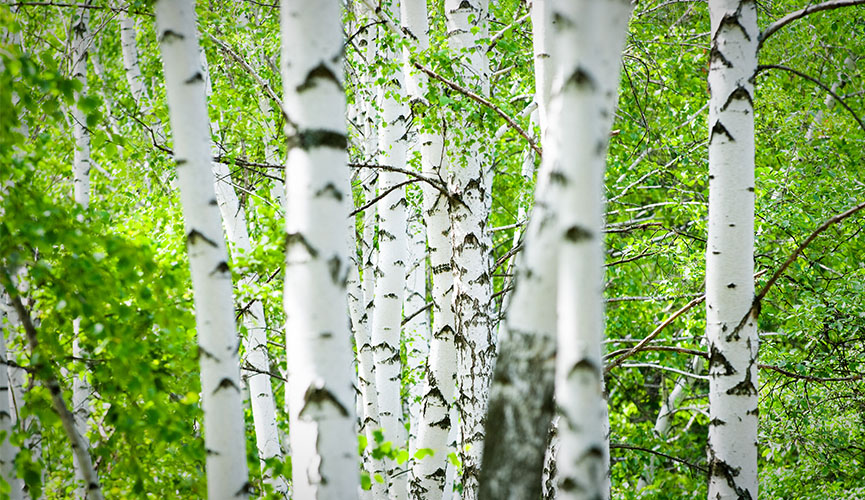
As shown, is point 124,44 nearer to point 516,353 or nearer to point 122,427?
point 122,427

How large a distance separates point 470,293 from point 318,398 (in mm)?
2332

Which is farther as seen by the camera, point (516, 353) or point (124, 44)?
point (124, 44)

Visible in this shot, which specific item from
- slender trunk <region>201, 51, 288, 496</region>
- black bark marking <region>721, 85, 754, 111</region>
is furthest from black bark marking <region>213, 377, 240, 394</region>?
slender trunk <region>201, 51, 288, 496</region>

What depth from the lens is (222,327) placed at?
2.13 meters

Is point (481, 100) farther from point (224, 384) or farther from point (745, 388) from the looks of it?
point (224, 384)

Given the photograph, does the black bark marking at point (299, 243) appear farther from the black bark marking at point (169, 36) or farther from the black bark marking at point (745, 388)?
the black bark marking at point (745, 388)

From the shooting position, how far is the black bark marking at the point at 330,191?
190 centimetres

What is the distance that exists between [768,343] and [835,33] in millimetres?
5470

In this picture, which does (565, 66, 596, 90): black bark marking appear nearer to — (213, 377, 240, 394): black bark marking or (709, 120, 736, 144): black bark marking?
(213, 377, 240, 394): black bark marking

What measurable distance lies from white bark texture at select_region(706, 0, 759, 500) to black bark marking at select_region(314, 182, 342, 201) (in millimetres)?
1822

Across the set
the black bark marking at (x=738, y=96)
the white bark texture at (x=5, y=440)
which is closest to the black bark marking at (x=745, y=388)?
the black bark marking at (x=738, y=96)

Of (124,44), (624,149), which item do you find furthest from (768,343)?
(124,44)

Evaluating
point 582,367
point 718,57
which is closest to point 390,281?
point 718,57

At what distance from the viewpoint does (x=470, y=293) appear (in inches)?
163
